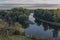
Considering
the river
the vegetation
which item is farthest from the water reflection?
the vegetation

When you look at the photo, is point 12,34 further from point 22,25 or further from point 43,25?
point 43,25

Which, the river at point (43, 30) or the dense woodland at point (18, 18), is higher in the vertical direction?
the dense woodland at point (18, 18)

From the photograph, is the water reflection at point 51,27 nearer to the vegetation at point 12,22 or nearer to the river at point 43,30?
the river at point 43,30

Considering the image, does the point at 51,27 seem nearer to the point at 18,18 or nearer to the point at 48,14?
the point at 48,14

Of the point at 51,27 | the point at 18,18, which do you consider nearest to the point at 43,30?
the point at 51,27

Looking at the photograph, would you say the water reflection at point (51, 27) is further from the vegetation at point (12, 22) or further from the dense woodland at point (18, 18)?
the vegetation at point (12, 22)

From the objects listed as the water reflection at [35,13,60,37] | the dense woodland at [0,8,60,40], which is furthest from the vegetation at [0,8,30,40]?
the water reflection at [35,13,60,37]

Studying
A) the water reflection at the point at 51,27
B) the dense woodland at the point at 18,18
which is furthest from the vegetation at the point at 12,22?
the water reflection at the point at 51,27

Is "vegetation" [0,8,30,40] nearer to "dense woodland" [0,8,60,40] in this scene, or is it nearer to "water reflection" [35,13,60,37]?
"dense woodland" [0,8,60,40]

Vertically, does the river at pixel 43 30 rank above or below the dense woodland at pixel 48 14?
below

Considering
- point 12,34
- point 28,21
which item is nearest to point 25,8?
point 28,21

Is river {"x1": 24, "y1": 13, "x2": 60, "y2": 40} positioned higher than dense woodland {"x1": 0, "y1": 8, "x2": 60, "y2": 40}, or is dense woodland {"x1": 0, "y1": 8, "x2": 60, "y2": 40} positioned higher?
dense woodland {"x1": 0, "y1": 8, "x2": 60, "y2": 40}
